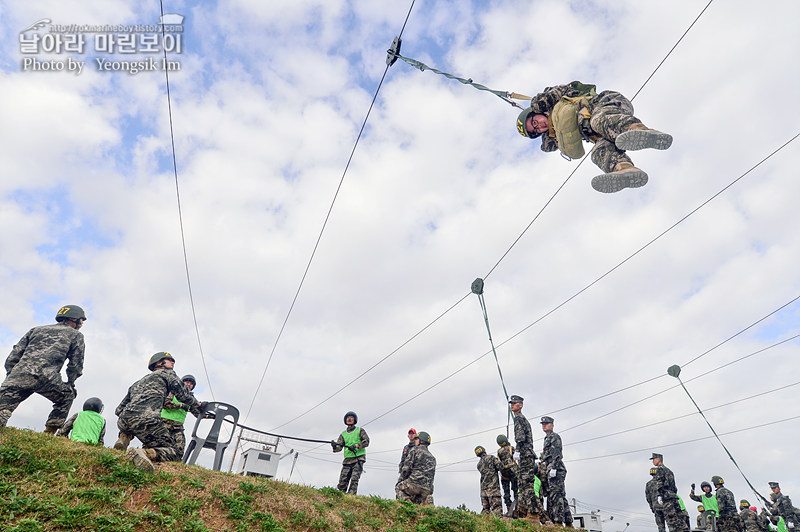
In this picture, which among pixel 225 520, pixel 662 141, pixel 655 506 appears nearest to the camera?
pixel 662 141

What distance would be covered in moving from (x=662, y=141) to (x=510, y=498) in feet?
36.2

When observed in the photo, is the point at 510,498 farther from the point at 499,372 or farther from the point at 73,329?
the point at 73,329

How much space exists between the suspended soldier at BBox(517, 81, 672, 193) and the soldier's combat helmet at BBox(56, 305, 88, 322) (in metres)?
8.92

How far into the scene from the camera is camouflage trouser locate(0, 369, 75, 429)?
7379 mm

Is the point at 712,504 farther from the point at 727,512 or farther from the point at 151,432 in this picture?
the point at 151,432

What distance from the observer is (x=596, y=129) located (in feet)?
17.9

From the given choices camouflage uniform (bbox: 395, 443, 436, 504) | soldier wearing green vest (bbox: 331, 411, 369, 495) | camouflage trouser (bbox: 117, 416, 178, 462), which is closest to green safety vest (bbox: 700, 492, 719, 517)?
camouflage uniform (bbox: 395, 443, 436, 504)

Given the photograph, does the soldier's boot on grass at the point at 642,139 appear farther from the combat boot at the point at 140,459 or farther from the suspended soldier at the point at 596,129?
the combat boot at the point at 140,459

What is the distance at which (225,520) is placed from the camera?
6535 millimetres

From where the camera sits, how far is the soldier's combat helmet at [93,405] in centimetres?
919

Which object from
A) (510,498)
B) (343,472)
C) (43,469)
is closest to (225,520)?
(43,469)

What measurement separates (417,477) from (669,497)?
30.1 feet

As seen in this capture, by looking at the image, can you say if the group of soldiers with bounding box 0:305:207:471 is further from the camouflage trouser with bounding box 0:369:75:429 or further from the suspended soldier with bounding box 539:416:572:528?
the suspended soldier with bounding box 539:416:572:528

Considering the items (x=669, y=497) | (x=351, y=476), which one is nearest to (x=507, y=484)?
(x=351, y=476)
